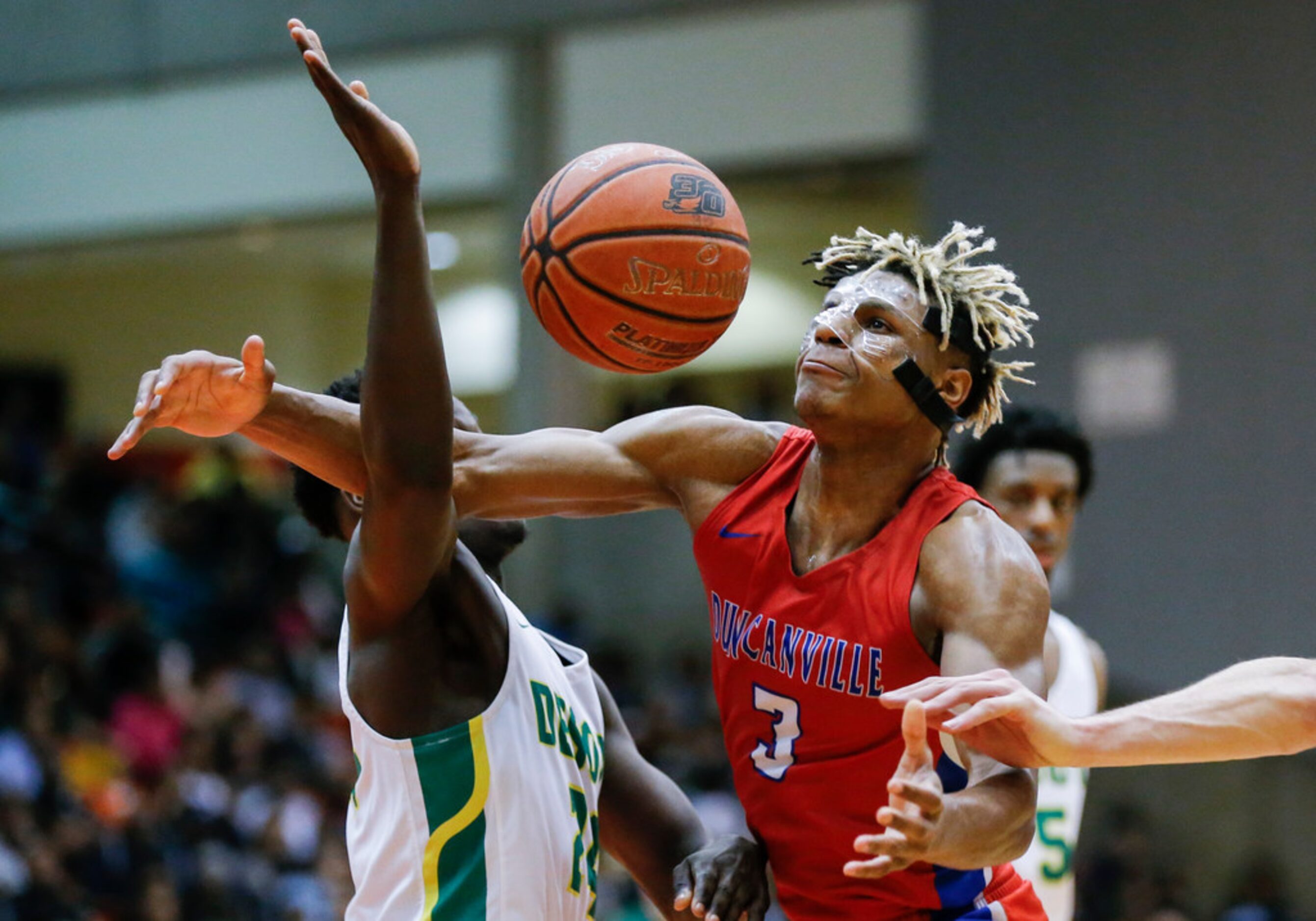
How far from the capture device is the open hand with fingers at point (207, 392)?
3.11 m

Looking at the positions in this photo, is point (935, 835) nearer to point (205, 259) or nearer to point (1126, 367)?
point (1126, 367)

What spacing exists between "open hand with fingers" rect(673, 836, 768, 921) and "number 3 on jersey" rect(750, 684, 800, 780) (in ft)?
0.62

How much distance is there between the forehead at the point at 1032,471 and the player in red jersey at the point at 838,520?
1.72 meters

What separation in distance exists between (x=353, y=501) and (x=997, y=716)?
168cm

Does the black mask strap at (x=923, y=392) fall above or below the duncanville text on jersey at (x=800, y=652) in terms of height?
above

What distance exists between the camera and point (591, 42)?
1144 centimetres

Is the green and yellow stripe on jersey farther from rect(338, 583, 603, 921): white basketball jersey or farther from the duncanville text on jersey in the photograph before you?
the duncanville text on jersey

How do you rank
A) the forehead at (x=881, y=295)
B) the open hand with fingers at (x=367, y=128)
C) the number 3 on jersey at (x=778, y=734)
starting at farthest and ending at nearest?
the forehead at (x=881, y=295) → the number 3 on jersey at (x=778, y=734) → the open hand with fingers at (x=367, y=128)

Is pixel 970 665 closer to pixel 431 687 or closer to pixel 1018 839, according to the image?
pixel 1018 839

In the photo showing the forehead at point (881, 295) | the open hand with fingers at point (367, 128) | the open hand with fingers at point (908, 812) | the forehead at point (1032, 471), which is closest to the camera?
the open hand with fingers at point (908, 812)

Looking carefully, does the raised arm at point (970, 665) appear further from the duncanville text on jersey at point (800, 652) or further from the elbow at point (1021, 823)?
the duncanville text on jersey at point (800, 652)

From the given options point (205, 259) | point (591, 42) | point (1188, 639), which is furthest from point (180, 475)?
point (1188, 639)

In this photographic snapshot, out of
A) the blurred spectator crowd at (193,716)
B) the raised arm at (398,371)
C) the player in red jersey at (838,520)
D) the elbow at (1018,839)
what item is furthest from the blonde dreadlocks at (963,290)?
the blurred spectator crowd at (193,716)

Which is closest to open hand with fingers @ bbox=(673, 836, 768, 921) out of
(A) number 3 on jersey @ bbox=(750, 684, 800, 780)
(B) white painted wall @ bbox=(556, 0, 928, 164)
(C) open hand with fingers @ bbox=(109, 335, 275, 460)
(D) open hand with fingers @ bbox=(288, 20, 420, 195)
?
(A) number 3 on jersey @ bbox=(750, 684, 800, 780)
